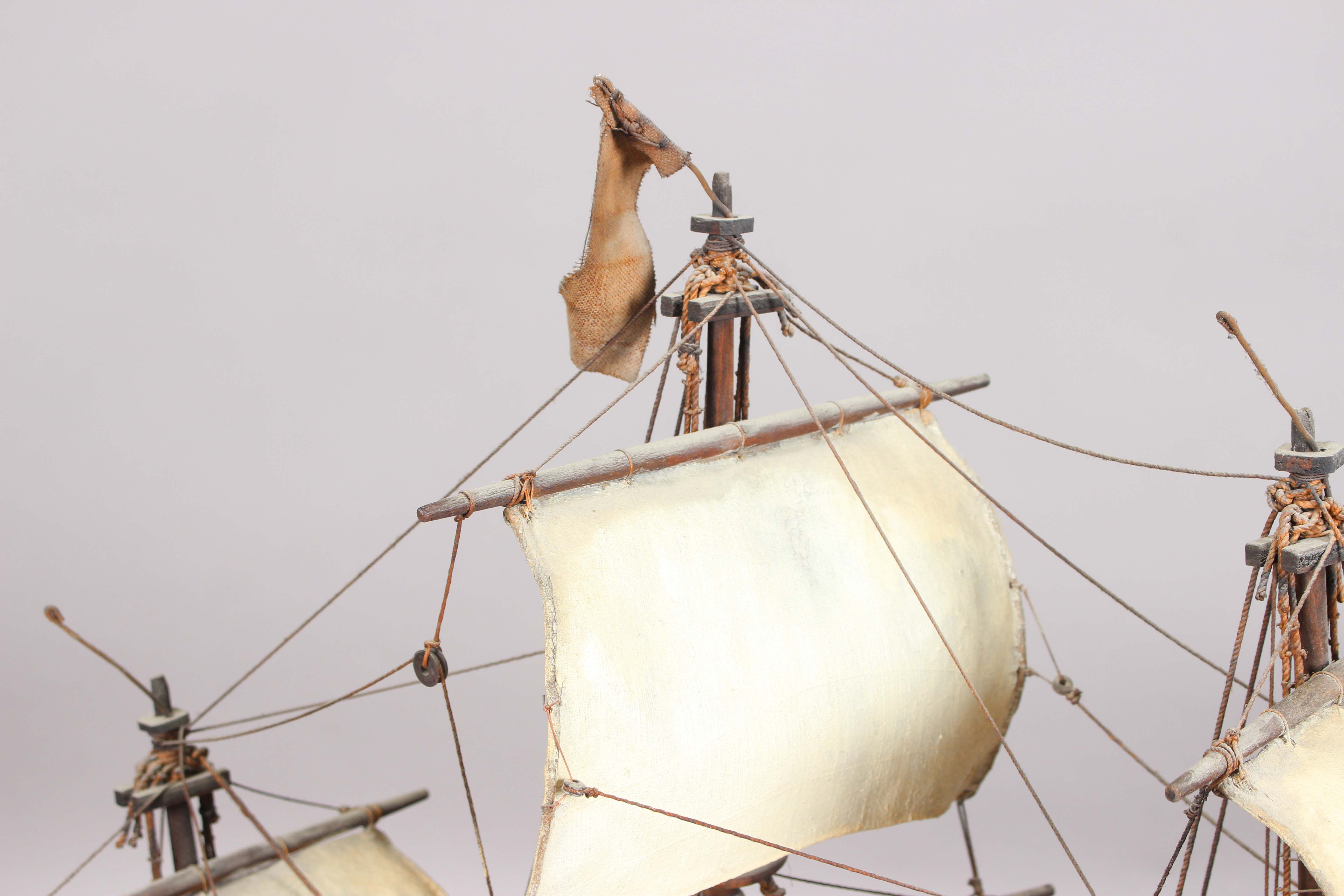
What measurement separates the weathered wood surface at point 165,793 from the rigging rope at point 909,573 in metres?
1.83

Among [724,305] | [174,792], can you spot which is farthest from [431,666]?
[724,305]

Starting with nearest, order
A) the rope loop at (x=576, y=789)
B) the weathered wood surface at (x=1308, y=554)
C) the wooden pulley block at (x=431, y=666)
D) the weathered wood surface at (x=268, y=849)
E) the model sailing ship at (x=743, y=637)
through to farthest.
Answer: the weathered wood surface at (x=1308, y=554) → the model sailing ship at (x=743, y=637) → the rope loop at (x=576, y=789) → the wooden pulley block at (x=431, y=666) → the weathered wood surface at (x=268, y=849)

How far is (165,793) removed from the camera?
160 inches

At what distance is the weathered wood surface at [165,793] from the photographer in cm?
404

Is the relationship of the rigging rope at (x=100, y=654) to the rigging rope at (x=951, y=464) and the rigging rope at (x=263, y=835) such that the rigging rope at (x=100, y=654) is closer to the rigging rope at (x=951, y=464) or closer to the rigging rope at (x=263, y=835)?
the rigging rope at (x=263, y=835)

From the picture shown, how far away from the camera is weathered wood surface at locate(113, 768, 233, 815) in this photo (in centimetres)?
404

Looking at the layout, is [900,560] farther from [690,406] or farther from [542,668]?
[542,668]

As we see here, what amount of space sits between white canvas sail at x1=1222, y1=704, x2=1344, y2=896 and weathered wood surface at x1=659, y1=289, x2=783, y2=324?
159cm

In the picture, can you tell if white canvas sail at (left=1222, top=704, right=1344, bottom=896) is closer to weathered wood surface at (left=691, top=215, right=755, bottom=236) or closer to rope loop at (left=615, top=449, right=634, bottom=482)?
rope loop at (left=615, top=449, right=634, bottom=482)

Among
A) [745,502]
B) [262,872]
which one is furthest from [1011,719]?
[262,872]

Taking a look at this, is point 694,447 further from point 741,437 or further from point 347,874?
point 347,874

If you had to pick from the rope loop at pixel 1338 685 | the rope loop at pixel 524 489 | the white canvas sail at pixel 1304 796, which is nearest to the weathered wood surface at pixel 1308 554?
the rope loop at pixel 1338 685

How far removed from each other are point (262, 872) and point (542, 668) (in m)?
1.17

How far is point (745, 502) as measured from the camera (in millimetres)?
3867
